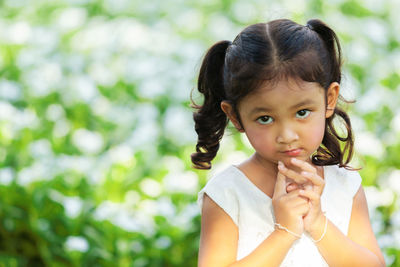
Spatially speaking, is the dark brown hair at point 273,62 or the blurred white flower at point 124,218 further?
the blurred white flower at point 124,218

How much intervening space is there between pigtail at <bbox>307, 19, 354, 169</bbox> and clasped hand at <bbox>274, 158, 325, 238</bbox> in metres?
0.21

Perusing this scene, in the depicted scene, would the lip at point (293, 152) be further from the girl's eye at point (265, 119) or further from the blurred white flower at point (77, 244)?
the blurred white flower at point (77, 244)

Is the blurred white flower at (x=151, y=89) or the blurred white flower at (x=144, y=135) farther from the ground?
the blurred white flower at (x=151, y=89)

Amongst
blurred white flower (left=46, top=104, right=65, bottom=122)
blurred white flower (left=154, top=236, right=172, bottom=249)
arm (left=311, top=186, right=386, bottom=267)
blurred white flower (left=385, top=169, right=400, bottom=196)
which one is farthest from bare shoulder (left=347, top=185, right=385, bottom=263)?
blurred white flower (left=46, top=104, right=65, bottom=122)

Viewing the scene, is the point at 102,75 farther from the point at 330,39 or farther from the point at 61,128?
the point at 330,39

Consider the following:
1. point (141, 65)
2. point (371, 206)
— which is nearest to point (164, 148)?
point (141, 65)

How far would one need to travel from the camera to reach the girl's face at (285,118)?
1788 millimetres

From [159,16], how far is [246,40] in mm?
4499

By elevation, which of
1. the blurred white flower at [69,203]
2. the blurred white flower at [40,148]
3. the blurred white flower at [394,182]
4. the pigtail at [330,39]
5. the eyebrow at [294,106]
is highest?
the pigtail at [330,39]

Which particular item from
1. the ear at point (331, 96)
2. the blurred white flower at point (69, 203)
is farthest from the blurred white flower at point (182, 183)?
the ear at point (331, 96)

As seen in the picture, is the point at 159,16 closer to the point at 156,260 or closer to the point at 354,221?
the point at 156,260

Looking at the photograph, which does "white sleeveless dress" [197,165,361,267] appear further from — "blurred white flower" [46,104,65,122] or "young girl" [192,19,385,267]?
"blurred white flower" [46,104,65,122]

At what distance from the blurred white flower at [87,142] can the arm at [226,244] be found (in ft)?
6.90

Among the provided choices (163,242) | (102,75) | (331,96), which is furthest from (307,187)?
(102,75)
